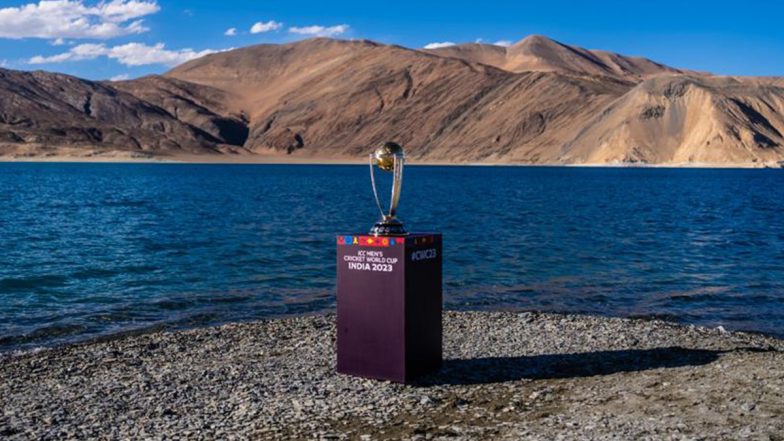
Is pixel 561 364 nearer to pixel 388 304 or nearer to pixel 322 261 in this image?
pixel 388 304

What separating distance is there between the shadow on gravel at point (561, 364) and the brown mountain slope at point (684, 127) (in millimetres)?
160448

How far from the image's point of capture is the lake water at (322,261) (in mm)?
21047

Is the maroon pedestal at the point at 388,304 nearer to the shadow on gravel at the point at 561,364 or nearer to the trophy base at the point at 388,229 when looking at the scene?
the trophy base at the point at 388,229

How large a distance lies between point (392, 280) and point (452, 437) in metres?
2.82

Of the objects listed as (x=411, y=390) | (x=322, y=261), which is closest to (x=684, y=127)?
(x=322, y=261)

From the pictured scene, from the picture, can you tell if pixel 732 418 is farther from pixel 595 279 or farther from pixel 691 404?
pixel 595 279

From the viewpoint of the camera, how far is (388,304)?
39.7 feet

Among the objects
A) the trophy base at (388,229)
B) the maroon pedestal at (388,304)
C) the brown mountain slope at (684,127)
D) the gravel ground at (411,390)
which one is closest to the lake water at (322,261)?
the gravel ground at (411,390)

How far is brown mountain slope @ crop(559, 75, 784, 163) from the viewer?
168250mm

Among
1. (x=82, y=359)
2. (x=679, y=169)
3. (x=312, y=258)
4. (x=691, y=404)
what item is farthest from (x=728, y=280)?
(x=679, y=169)

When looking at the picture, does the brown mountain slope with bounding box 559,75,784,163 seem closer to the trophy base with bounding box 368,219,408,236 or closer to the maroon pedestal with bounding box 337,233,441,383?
the maroon pedestal with bounding box 337,233,441,383

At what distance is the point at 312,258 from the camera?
31641 mm

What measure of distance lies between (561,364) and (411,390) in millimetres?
2905

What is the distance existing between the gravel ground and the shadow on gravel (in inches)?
1.1
